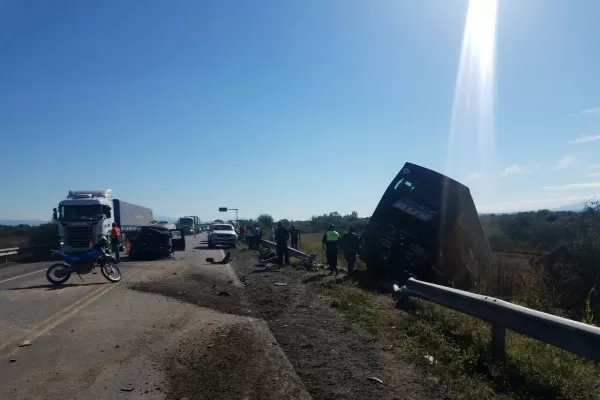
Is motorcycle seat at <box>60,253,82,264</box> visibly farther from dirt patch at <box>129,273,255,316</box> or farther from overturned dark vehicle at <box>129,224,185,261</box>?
overturned dark vehicle at <box>129,224,185,261</box>

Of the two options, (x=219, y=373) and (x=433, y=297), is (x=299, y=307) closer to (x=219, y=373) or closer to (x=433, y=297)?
(x=433, y=297)

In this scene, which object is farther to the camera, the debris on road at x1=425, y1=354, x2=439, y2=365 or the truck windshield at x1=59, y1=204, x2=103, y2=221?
the truck windshield at x1=59, y1=204, x2=103, y2=221

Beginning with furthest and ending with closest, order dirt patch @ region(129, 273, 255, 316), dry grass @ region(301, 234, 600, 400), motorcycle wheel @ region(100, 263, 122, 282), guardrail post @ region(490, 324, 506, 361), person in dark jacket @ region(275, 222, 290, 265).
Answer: person in dark jacket @ region(275, 222, 290, 265), motorcycle wheel @ region(100, 263, 122, 282), dirt patch @ region(129, 273, 255, 316), guardrail post @ region(490, 324, 506, 361), dry grass @ region(301, 234, 600, 400)

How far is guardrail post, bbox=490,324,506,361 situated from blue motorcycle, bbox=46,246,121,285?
40.3 feet

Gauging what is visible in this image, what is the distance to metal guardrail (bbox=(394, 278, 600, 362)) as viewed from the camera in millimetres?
4801

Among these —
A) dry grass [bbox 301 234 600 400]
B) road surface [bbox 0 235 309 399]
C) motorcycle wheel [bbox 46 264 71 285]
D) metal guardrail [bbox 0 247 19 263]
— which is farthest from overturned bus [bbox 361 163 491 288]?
metal guardrail [bbox 0 247 19 263]

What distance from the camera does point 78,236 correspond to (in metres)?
25.0

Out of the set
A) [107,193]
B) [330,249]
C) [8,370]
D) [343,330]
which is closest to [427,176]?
[330,249]

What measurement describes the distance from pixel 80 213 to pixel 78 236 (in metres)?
1.14

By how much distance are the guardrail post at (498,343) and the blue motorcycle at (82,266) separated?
12295 mm

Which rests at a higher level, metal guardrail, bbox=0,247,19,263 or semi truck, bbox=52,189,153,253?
semi truck, bbox=52,189,153,253

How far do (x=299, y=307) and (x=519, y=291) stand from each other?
5195 mm

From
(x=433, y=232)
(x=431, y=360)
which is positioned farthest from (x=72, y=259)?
(x=431, y=360)

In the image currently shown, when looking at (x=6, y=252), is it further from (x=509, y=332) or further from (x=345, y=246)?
(x=509, y=332)
